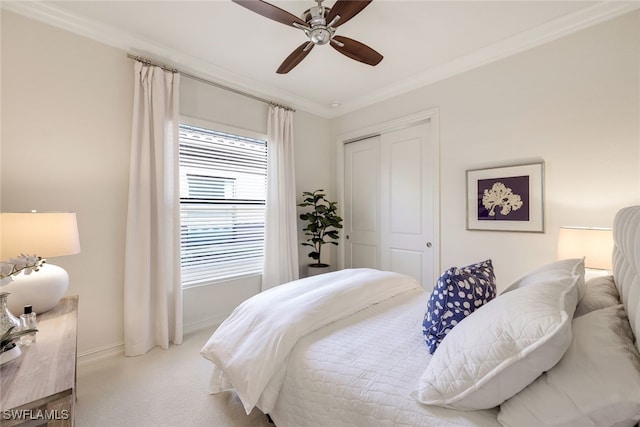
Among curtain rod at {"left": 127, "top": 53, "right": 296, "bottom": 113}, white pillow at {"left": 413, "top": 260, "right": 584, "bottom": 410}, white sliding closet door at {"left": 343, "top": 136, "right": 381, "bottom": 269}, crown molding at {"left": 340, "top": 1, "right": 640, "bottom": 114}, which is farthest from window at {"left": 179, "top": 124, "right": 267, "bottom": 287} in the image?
white pillow at {"left": 413, "top": 260, "right": 584, "bottom": 410}

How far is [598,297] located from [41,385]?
6.96ft

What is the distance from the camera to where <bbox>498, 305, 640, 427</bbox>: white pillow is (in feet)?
2.20

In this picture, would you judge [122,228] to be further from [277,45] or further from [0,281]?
[277,45]

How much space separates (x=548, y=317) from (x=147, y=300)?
2.76 meters

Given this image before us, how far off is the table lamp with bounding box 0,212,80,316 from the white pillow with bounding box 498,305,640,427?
2252 millimetres

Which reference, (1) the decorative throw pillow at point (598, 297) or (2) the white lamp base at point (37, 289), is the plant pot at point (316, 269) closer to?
(2) the white lamp base at point (37, 289)

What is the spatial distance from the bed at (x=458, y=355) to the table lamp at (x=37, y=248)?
98cm

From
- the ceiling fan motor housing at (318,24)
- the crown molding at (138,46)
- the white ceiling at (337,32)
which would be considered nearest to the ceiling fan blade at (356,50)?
the ceiling fan motor housing at (318,24)

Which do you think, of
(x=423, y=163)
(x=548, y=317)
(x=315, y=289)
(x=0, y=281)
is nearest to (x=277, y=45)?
(x=423, y=163)

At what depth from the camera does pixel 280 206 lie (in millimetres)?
3416

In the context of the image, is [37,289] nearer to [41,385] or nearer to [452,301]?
[41,385]

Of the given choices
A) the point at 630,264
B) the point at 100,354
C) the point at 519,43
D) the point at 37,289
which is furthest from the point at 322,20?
the point at 100,354

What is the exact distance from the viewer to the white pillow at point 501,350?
0.78 meters

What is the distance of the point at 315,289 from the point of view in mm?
1879
